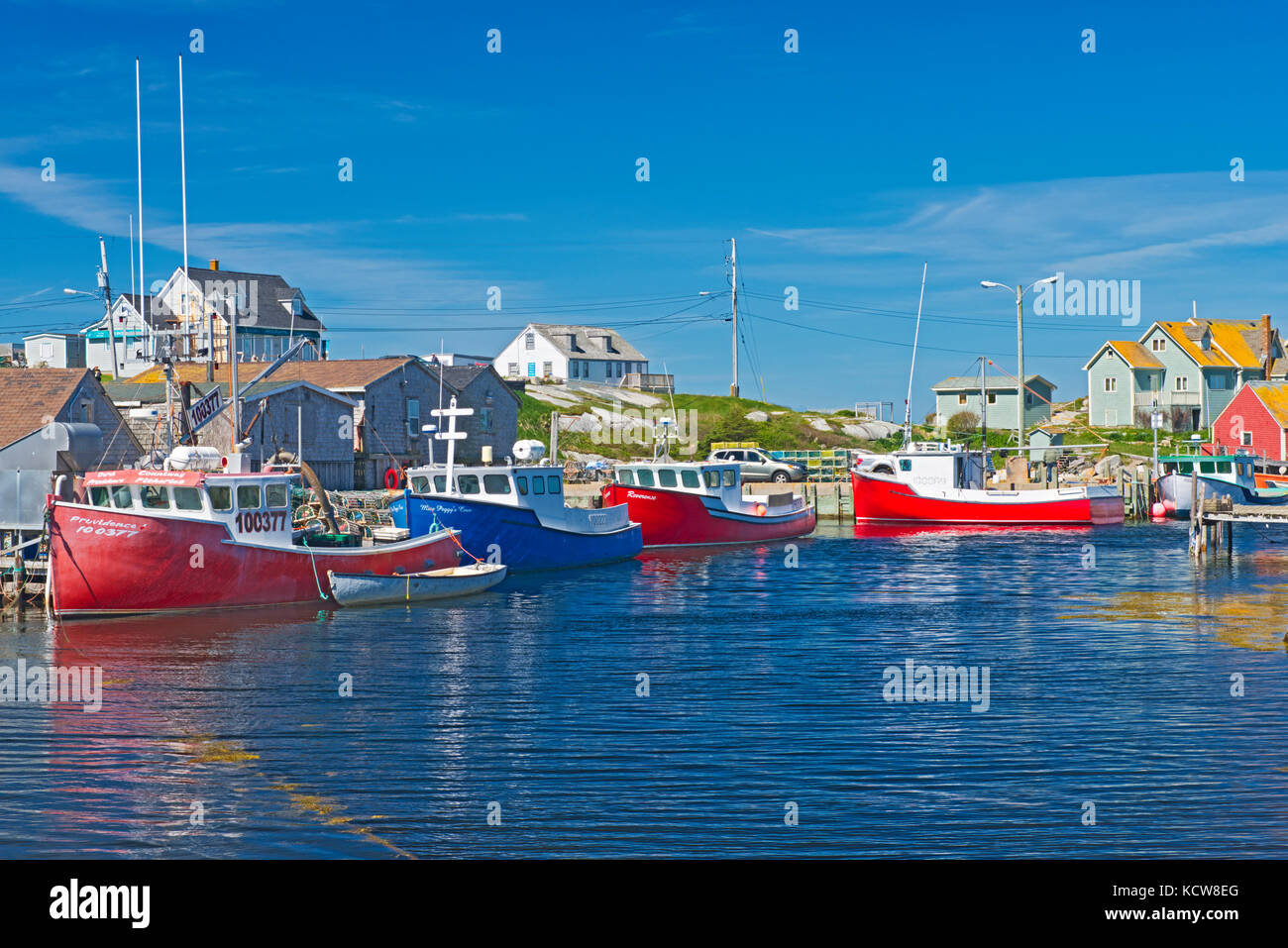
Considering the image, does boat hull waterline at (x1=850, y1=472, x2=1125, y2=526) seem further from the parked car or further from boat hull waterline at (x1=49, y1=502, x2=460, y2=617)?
boat hull waterline at (x1=49, y1=502, x2=460, y2=617)

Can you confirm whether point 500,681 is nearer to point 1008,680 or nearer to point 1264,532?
point 1008,680

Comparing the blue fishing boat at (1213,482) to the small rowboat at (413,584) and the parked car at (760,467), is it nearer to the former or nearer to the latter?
the parked car at (760,467)

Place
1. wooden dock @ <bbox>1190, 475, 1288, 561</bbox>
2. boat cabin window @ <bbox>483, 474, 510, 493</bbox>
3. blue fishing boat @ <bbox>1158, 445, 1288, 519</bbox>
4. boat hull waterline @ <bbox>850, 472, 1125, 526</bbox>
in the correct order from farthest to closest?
boat hull waterline @ <bbox>850, 472, 1125, 526</bbox>, blue fishing boat @ <bbox>1158, 445, 1288, 519</bbox>, wooden dock @ <bbox>1190, 475, 1288, 561</bbox>, boat cabin window @ <bbox>483, 474, 510, 493</bbox>

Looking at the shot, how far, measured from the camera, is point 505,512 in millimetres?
40250

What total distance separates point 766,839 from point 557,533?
30199 millimetres

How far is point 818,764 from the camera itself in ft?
53.2

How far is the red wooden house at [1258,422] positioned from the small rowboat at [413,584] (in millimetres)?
59133

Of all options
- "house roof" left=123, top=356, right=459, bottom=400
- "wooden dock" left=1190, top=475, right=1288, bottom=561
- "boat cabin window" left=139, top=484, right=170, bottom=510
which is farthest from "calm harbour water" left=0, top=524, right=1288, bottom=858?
"house roof" left=123, top=356, right=459, bottom=400

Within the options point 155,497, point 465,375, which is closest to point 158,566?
point 155,497

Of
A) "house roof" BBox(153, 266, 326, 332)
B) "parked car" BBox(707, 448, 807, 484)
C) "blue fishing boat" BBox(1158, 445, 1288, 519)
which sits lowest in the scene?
"blue fishing boat" BBox(1158, 445, 1288, 519)

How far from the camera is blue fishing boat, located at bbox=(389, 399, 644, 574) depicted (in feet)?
126

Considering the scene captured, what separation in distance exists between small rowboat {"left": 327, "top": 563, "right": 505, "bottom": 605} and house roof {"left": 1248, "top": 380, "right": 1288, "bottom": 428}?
196 ft

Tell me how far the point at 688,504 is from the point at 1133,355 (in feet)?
181
